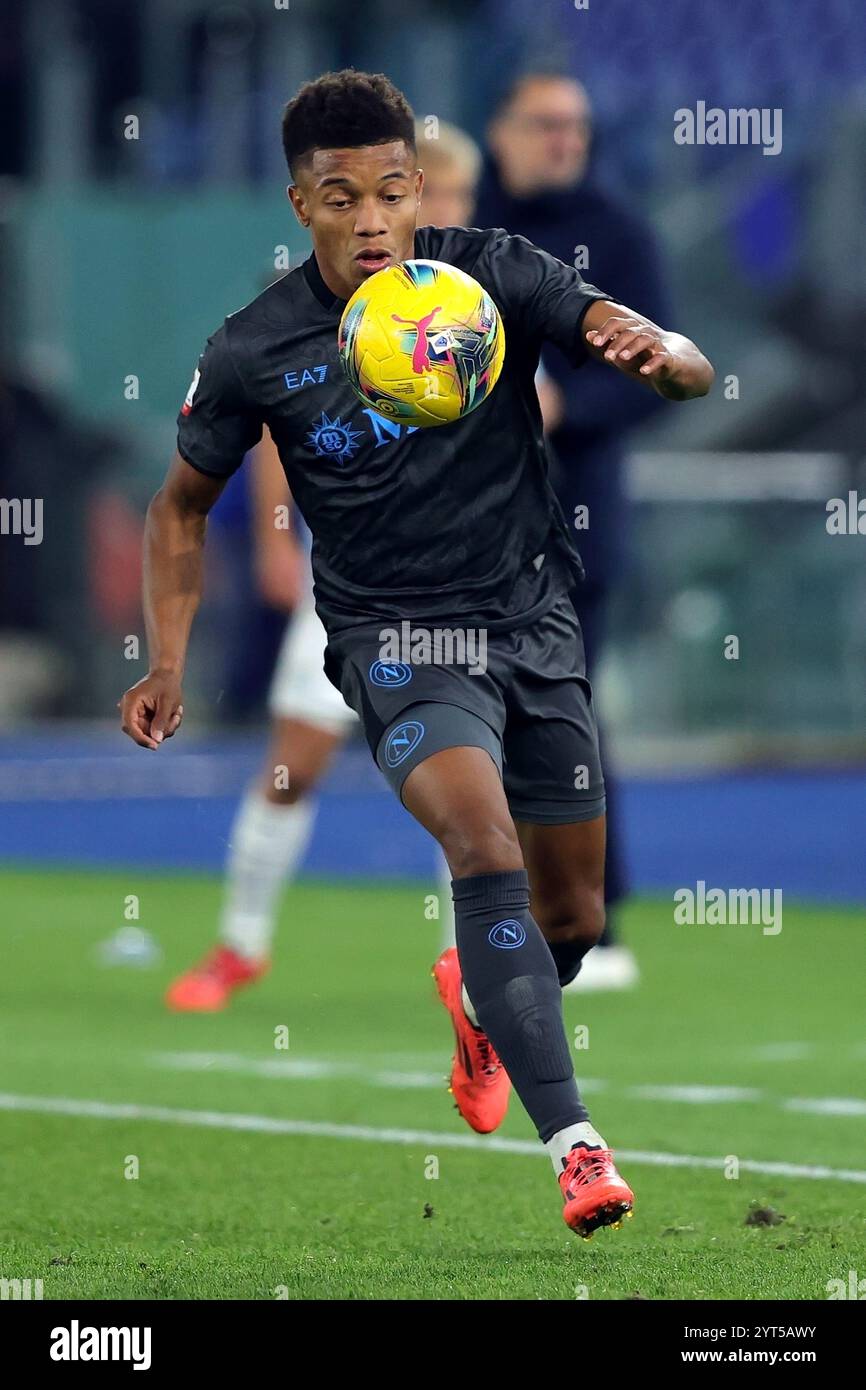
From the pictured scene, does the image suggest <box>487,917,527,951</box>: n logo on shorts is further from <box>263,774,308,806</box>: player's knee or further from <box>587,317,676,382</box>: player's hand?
<box>263,774,308,806</box>: player's knee

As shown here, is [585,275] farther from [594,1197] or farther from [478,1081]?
[594,1197]

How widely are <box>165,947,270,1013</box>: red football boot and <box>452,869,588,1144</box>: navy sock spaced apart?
4.07 metres

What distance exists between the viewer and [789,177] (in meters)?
17.0

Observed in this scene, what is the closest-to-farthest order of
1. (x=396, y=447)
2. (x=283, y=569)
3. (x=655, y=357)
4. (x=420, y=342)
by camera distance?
(x=655, y=357) → (x=420, y=342) → (x=396, y=447) → (x=283, y=569)

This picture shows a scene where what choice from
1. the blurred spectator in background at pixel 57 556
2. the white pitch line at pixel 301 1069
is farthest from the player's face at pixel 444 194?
the blurred spectator in background at pixel 57 556

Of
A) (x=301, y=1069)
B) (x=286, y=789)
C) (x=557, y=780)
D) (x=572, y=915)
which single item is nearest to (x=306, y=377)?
(x=557, y=780)

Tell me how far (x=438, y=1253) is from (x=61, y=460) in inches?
592

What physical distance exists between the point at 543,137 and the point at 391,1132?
→ 4095mm

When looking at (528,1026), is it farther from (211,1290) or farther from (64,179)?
(64,179)

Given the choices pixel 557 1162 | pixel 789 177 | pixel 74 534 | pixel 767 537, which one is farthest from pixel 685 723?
pixel 557 1162

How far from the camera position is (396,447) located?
5.12m

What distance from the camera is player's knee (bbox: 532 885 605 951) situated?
546 cm

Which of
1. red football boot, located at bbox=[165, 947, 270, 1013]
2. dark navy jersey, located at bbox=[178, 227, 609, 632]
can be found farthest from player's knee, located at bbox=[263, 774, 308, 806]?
dark navy jersey, located at bbox=[178, 227, 609, 632]

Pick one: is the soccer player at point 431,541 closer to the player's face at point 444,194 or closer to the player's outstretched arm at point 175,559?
the player's outstretched arm at point 175,559
